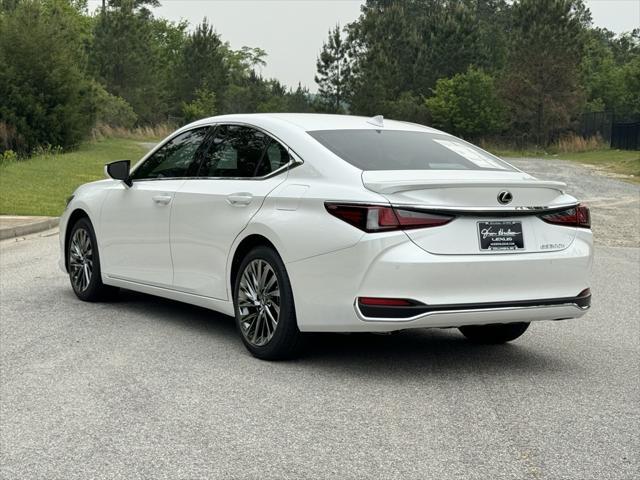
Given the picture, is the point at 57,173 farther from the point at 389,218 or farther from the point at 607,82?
the point at 607,82

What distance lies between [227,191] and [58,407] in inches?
83.3

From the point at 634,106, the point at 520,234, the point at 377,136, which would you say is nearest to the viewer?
the point at 520,234

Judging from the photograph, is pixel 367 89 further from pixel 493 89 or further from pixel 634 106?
pixel 634 106

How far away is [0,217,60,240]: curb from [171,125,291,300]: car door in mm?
7910

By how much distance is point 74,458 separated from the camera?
430cm

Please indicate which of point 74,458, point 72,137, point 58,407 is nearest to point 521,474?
point 74,458

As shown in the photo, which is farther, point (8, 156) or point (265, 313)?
point (8, 156)

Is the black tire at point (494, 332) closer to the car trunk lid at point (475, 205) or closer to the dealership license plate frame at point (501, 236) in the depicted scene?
the car trunk lid at point (475, 205)

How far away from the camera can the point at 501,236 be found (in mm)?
5715

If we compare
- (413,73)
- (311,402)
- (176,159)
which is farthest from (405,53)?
(311,402)

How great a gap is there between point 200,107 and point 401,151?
77061 mm

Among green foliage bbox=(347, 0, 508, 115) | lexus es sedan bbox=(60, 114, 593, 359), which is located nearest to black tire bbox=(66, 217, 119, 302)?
lexus es sedan bbox=(60, 114, 593, 359)

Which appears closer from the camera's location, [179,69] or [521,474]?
[521,474]

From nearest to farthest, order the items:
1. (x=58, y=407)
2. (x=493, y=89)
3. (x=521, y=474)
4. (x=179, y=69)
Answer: (x=521, y=474), (x=58, y=407), (x=493, y=89), (x=179, y=69)
